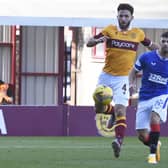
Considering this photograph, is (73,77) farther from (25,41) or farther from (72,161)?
(72,161)

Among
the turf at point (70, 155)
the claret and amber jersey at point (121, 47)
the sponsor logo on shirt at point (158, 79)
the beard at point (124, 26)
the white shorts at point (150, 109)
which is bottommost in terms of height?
the turf at point (70, 155)

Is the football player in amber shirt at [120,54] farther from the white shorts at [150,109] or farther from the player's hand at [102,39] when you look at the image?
the white shorts at [150,109]

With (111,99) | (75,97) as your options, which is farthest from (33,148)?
(75,97)

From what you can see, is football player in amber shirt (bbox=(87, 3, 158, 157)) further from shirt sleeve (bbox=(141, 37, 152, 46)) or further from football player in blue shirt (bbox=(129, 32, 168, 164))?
football player in blue shirt (bbox=(129, 32, 168, 164))

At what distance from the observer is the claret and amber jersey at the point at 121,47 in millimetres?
12883

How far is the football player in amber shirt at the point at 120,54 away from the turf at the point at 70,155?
0.66m

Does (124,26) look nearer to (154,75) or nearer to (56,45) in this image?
(154,75)

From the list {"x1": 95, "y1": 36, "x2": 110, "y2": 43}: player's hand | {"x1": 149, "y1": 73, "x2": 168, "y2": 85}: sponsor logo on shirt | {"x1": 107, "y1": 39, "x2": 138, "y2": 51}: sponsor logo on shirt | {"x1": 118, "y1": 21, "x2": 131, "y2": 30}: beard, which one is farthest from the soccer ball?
{"x1": 149, "y1": 73, "x2": 168, "y2": 85}: sponsor logo on shirt

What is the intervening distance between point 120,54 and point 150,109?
1331mm

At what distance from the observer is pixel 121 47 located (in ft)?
42.7

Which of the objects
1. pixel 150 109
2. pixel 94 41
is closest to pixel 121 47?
pixel 94 41

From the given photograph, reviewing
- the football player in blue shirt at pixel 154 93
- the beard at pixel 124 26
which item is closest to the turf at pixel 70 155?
the football player in blue shirt at pixel 154 93

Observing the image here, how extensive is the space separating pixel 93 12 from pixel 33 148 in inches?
375

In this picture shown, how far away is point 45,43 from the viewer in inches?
981
